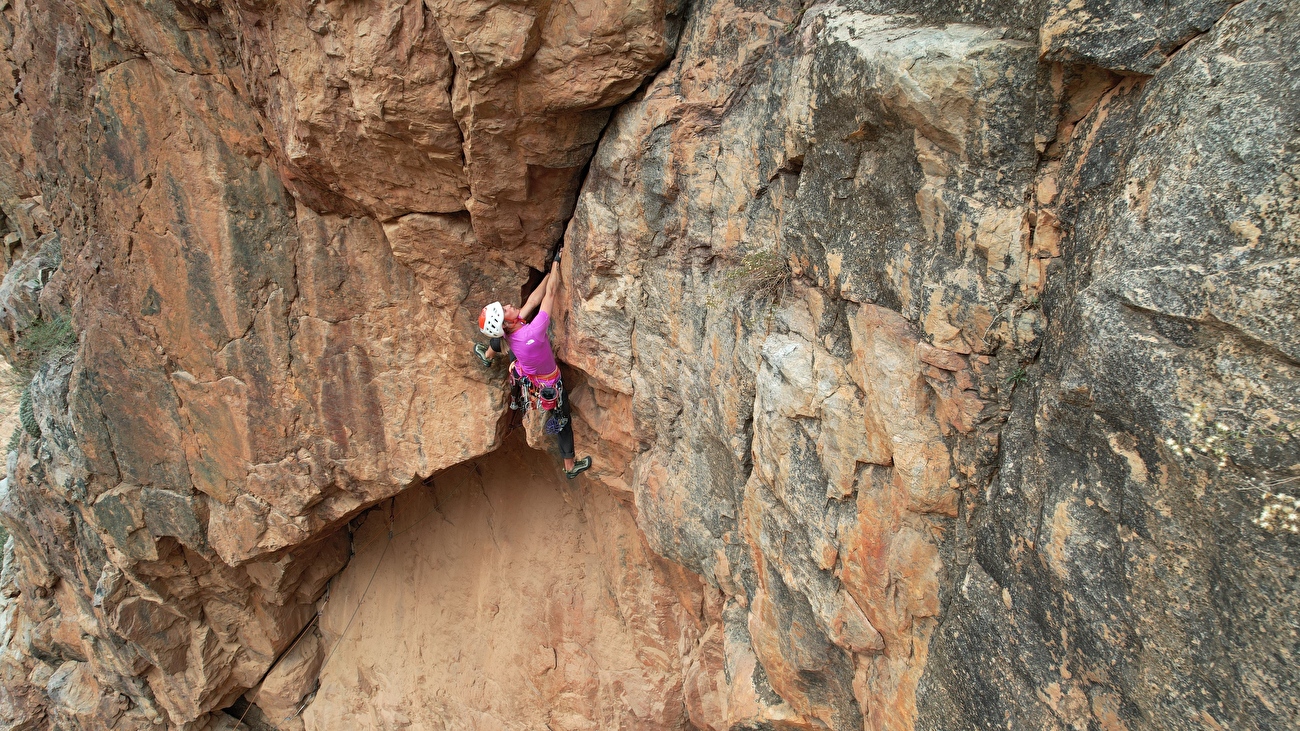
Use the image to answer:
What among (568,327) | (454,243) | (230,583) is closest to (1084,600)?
(568,327)

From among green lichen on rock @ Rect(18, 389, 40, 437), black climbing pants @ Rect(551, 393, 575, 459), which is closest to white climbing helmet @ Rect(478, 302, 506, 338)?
black climbing pants @ Rect(551, 393, 575, 459)

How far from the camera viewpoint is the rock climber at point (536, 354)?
512cm

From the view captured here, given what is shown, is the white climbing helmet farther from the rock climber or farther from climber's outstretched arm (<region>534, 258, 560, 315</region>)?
A: climber's outstretched arm (<region>534, 258, 560, 315</region>)

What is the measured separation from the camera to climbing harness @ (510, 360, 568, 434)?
17.7 ft

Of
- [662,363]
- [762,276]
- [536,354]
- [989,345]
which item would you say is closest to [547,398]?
[536,354]

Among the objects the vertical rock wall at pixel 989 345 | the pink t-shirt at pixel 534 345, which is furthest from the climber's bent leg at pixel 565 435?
the vertical rock wall at pixel 989 345

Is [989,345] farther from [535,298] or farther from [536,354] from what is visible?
[535,298]

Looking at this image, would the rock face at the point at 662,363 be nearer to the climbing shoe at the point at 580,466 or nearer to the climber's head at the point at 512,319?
the climbing shoe at the point at 580,466

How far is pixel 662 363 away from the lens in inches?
183

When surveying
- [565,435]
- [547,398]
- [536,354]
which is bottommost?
[565,435]

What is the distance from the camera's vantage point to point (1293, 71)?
1.61 metres

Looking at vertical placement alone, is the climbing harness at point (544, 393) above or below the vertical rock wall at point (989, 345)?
below

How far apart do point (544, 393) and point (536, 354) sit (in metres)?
0.40

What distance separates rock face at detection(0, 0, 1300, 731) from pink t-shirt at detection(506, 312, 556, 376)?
233 mm
